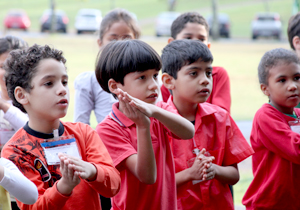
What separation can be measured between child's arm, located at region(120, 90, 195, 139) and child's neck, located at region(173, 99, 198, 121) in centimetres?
54

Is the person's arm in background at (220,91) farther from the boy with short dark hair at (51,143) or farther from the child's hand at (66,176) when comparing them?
the child's hand at (66,176)

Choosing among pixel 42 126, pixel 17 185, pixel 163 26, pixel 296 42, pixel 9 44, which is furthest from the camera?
pixel 163 26

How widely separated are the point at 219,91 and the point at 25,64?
73.5 inches

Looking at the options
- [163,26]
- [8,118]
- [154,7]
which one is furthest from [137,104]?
[154,7]

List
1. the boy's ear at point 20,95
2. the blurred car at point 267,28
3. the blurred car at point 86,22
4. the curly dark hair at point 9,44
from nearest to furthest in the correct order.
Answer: the boy's ear at point 20,95 → the curly dark hair at point 9,44 → the blurred car at point 267,28 → the blurred car at point 86,22

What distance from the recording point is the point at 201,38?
154 inches

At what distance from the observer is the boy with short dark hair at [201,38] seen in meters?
3.52

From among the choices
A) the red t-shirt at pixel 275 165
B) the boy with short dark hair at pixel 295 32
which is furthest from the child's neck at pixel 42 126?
the boy with short dark hair at pixel 295 32

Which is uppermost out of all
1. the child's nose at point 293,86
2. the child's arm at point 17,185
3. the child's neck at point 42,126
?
the child's nose at point 293,86

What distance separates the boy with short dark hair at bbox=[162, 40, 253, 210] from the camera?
2.62 metres

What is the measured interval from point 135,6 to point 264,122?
161ft

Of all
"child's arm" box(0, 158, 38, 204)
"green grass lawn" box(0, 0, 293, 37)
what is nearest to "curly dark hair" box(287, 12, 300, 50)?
"child's arm" box(0, 158, 38, 204)

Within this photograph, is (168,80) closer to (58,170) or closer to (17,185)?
(58,170)

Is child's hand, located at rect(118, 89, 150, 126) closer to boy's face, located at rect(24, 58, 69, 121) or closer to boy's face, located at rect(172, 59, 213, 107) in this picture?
boy's face, located at rect(24, 58, 69, 121)
